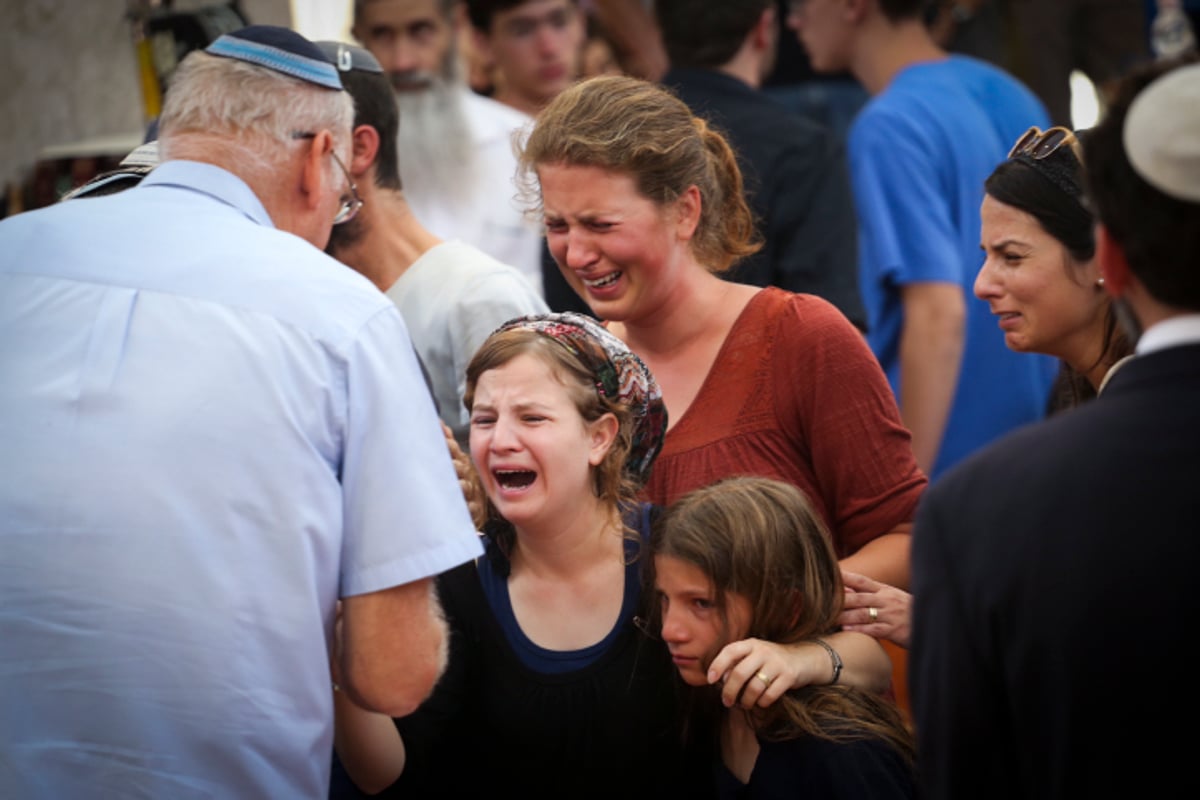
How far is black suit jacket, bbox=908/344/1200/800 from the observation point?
138cm

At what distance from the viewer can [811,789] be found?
2.17 m

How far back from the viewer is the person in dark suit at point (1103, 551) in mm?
1380

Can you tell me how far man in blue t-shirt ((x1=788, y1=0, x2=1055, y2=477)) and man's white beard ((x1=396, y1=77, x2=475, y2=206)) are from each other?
151 centimetres

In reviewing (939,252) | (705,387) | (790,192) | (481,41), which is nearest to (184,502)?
(705,387)

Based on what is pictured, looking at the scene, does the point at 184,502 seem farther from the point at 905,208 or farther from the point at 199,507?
the point at 905,208

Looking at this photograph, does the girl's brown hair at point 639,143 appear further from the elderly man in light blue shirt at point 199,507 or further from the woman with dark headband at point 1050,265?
the elderly man in light blue shirt at point 199,507

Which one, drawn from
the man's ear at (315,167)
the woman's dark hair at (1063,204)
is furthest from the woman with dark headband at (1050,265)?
the man's ear at (315,167)

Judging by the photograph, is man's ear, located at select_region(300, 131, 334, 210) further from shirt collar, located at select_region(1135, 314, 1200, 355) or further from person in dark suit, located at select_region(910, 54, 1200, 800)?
shirt collar, located at select_region(1135, 314, 1200, 355)

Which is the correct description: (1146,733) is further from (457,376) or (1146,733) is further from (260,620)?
(457,376)

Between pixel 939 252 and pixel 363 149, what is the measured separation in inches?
62.2

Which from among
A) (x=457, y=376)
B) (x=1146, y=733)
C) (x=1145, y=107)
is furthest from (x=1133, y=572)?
(x=457, y=376)

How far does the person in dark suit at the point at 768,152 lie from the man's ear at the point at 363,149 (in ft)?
3.11

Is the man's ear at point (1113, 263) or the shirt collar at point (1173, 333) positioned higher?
the man's ear at point (1113, 263)

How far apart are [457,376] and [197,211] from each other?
1.07 meters
